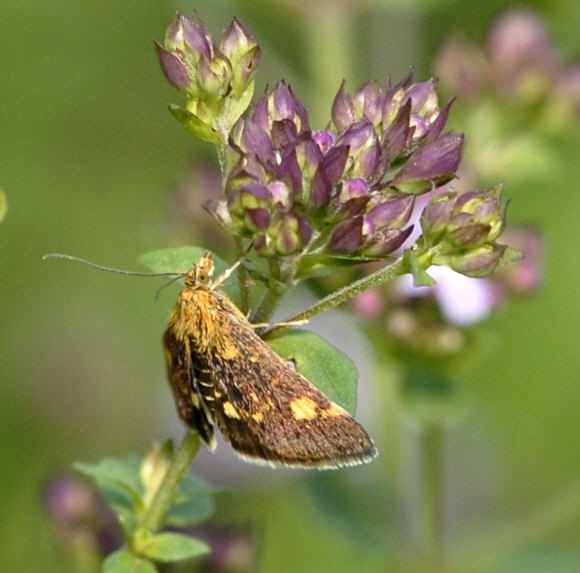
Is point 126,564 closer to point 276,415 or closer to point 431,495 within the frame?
point 276,415

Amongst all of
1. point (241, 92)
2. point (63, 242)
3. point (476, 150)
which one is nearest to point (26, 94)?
point (63, 242)

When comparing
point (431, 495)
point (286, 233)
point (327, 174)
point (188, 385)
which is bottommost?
point (188, 385)

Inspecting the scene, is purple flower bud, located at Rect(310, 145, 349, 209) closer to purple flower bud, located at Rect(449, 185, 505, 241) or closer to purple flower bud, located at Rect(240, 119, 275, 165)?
purple flower bud, located at Rect(240, 119, 275, 165)

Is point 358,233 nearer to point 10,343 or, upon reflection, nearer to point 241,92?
point 241,92

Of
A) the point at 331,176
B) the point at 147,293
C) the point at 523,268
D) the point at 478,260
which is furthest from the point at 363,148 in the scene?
the point at 147,293

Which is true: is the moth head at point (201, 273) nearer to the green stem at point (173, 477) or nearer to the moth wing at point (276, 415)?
the moth wing at point (276, 415)

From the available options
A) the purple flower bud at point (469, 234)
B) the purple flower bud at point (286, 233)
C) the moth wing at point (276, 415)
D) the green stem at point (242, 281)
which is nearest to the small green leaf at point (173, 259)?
the green stem at point (242, 281)
